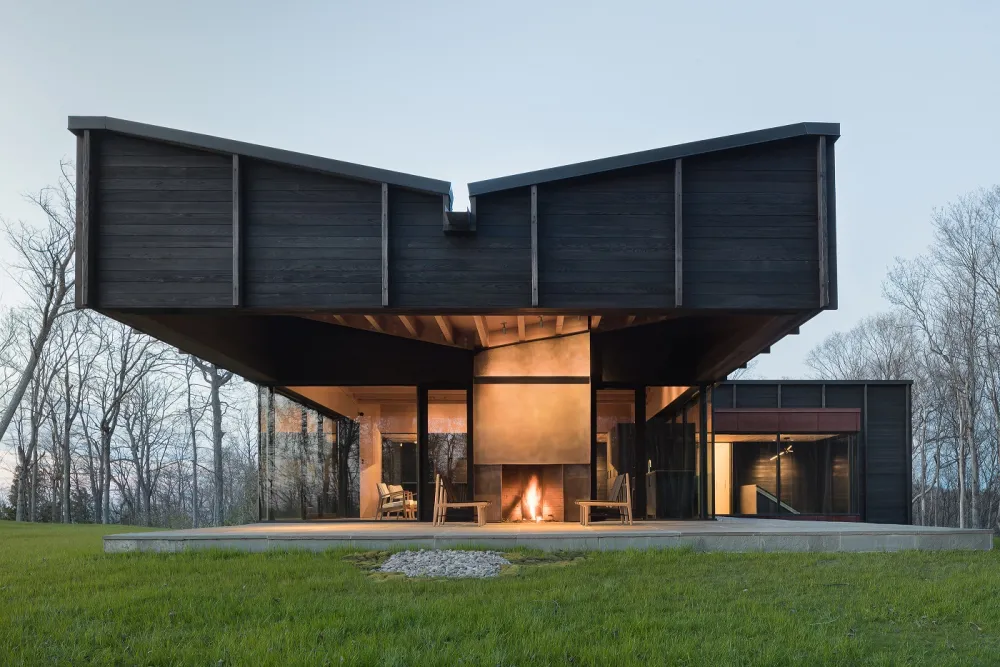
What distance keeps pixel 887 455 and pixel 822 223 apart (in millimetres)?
15680

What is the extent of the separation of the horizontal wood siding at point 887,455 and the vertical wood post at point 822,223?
49.6 ft

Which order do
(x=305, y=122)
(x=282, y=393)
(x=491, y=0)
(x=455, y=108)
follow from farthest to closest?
(x=455, y=108)
(x=305, y=122)
(x=491, y=0)
(x=282, y=393)

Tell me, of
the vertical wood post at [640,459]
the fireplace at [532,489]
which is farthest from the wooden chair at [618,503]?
the vertical wood post at [640,459]

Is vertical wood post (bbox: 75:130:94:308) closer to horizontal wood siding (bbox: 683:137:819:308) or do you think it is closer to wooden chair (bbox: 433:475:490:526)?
wooden chair (bbox: 433:475:490:526)

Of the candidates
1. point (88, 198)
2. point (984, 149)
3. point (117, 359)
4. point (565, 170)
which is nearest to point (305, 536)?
point (88, 198)

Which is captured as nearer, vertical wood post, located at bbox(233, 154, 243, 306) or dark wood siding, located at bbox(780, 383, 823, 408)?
vertical wood post, located at bbox(233, 154, 243, 306)

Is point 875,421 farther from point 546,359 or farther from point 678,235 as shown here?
point 678,235

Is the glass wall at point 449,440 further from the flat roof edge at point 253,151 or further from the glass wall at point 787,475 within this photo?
the glass wall at point 787,475

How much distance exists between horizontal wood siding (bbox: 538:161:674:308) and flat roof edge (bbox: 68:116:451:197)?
140 centimetres

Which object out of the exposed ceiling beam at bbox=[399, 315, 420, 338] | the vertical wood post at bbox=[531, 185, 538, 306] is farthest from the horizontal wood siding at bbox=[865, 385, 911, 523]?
the vertical wood post at bbox=[531, 185, 538, 306]

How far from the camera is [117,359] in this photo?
114 ft

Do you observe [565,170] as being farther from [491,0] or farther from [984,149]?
[984,149]

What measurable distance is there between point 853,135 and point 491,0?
241 ft

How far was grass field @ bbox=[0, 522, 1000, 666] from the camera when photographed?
603 cm
